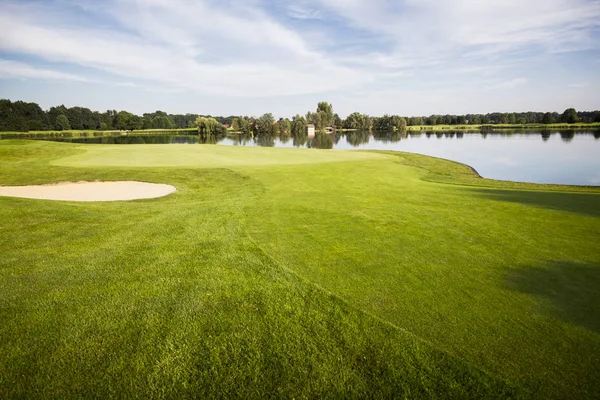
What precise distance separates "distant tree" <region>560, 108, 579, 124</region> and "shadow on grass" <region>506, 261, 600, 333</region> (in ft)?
636

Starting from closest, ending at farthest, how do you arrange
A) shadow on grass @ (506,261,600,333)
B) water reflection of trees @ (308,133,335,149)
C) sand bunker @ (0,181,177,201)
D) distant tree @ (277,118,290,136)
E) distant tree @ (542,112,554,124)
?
shadow on grass @ (506,261,600,333) < sand bunker @ (0,181,177,201) < water reflection of trees @ (308,133,335,149) < distant tree @ (277,118,290,136) < distant tree @ (542,112,554,124)

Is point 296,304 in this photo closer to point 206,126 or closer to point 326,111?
point 206,126

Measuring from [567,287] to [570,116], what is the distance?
19641 centimetres

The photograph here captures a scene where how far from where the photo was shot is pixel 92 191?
14305 millimetres

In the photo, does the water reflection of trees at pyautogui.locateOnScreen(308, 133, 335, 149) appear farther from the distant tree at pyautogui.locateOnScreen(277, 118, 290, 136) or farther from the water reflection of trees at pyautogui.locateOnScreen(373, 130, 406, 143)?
the distant tree at pyautogui.locateOnScreen(277, 118, 290, 136)

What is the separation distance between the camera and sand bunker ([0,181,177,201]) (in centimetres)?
1315

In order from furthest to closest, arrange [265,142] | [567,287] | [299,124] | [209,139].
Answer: [299,124]
[209,139]
[265,142]
[567,287]

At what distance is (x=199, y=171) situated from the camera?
19.1m

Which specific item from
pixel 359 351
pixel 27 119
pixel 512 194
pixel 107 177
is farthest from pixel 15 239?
pixel 27 119

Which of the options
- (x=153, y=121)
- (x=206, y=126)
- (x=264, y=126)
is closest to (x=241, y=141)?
(x=206, y=126)

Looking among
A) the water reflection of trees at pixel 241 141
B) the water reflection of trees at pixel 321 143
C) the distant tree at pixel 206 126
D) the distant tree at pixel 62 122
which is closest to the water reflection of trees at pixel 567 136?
the water reflection of trees at pixel 321 143

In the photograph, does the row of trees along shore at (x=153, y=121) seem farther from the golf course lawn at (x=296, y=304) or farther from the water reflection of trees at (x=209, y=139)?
the golf course lawn at (x=296, y=304)

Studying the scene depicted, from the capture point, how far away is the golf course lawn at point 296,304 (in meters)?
3.41

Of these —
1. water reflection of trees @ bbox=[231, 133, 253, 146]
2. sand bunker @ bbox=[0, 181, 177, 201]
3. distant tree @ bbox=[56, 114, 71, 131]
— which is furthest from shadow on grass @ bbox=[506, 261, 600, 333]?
distant tree @ bbox=[56, 114, 71, 131]
